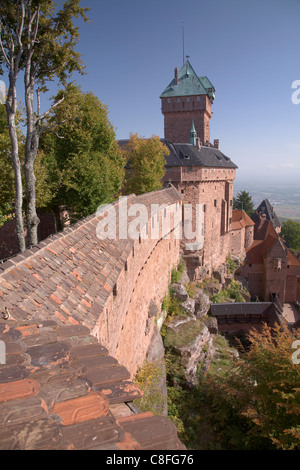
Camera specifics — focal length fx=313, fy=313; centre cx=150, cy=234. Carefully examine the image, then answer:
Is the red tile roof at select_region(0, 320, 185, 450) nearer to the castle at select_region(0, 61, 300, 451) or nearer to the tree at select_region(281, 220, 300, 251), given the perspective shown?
the castle at select_region(0, 61, 300, 451)

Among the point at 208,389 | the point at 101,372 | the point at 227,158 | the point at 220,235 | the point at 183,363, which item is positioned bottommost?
the point at 208,389

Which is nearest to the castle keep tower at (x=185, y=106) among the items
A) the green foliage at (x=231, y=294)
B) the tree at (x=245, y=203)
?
the green foliage at (x=231, y=294)

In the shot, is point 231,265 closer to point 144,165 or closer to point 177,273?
point 177,273

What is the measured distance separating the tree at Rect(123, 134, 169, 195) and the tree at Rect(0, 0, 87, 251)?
8.98 meters

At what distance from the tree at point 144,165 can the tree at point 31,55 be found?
8.98 meters

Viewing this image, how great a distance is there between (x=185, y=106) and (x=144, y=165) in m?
16.6

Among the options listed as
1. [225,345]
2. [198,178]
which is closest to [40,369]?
[225,345]

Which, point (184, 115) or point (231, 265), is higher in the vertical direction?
point (184, 115)

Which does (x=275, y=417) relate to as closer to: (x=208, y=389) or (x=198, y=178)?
(x=208, y=389)

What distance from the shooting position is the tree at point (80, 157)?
581 inches

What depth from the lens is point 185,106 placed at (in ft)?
111

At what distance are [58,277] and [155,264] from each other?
9.40 meters

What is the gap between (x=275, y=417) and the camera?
11.0 m

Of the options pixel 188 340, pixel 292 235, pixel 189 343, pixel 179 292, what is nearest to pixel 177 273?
pixel 179 292
